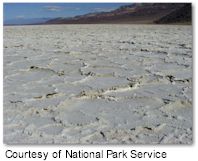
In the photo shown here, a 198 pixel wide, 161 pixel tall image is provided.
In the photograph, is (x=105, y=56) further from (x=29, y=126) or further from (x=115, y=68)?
(x=29, y=126)

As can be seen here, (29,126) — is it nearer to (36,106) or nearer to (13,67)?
(36,106)

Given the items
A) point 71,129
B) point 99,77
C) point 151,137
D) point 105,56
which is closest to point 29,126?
point 71,129

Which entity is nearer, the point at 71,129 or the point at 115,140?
the point at 115,140

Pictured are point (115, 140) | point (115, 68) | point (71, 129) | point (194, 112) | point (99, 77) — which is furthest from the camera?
point (115, 68)

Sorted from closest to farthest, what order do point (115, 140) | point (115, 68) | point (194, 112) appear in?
point (115, 140) < point (194, 112) < point (115, 68)

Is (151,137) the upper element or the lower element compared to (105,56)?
lower

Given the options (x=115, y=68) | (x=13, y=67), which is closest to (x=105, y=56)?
(x=115, y=68)
